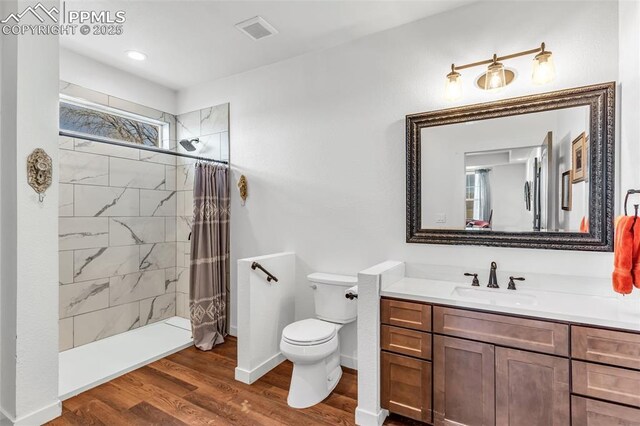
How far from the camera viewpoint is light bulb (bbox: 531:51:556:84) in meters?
1.91

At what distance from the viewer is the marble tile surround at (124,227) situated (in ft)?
9.63

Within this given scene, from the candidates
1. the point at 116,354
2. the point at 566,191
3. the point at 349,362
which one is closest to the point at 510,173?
the point at 566,191

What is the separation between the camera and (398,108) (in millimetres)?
2477

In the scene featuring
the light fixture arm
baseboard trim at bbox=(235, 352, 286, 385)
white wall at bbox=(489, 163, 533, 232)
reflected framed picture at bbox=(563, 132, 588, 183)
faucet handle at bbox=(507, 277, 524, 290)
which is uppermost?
the light fixture arm

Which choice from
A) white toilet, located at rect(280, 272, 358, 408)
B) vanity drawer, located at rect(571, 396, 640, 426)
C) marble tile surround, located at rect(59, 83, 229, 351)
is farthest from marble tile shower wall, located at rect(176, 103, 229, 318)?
vanity drawer, located at rect(571, 396, 640, 426)

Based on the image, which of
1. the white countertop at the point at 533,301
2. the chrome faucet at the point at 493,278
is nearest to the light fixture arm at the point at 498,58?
the chrome faucet at the point at 493,278

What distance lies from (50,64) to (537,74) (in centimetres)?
299

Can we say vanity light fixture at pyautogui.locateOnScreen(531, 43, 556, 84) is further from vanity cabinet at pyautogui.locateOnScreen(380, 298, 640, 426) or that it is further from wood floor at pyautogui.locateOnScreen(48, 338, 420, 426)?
wood floor at pyautogui.locateOnScreen(48, 338, 420, 426)

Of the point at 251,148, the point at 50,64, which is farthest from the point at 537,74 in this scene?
the point at 50,64

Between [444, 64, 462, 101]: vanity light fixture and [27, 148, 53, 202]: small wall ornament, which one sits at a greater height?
[444, 64, 462, 101]: vanity light fixture

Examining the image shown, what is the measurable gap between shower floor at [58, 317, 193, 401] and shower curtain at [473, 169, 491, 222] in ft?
9.12

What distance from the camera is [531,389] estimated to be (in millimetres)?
1610

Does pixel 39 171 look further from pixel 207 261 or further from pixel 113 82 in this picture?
pixel 113 82

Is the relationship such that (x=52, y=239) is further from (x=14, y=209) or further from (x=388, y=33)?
(x=388, y=33)
